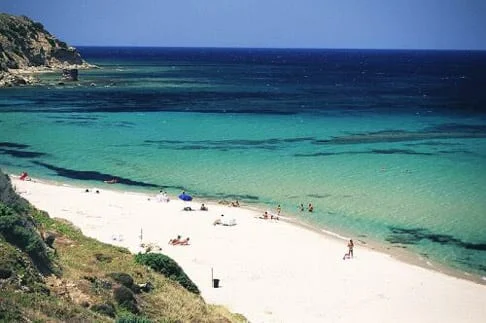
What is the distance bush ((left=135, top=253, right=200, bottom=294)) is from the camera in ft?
70.5

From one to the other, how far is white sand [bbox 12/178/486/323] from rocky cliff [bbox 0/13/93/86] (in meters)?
88.4

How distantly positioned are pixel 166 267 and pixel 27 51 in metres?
134

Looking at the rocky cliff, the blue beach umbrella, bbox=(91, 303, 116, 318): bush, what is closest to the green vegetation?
bbox=(91, 303, 116, 318): bush

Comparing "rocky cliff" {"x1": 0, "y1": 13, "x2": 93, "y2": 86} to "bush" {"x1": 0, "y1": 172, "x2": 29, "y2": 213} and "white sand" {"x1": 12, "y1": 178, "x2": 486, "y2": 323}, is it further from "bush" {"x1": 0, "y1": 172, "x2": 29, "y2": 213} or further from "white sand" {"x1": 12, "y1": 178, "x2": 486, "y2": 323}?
"bush" {"x1": 0, "y1": 172, "x2": 29, "y2": 213}

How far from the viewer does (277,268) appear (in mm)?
28031

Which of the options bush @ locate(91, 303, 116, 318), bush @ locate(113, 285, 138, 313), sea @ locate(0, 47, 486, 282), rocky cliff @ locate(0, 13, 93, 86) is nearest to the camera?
bush @ locate(91, 303, 116, 318)

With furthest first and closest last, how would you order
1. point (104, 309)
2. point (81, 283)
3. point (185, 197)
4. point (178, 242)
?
1. point (185, 197)
2. point (178, 242)
3. point (81, 283)
4. point (104, 309)

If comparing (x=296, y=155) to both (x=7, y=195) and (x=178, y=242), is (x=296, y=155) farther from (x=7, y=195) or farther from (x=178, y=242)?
(x=7, y=195)

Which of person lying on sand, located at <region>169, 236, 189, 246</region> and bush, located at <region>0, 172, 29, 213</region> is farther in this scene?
person lying on sand, located at <region>169, 236, 189, 246</region>

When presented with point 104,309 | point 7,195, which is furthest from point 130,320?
point 7,195

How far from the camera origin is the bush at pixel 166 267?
2150cm

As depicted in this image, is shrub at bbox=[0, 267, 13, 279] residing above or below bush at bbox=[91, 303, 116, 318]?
above

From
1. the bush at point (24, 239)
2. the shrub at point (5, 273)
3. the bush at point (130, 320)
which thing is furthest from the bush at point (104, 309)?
the bush at point (24, 239)

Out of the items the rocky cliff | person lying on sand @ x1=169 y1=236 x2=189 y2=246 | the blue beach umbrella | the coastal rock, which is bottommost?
person lying on sand @ x1=169 y1=236 x2=189 y2=246
